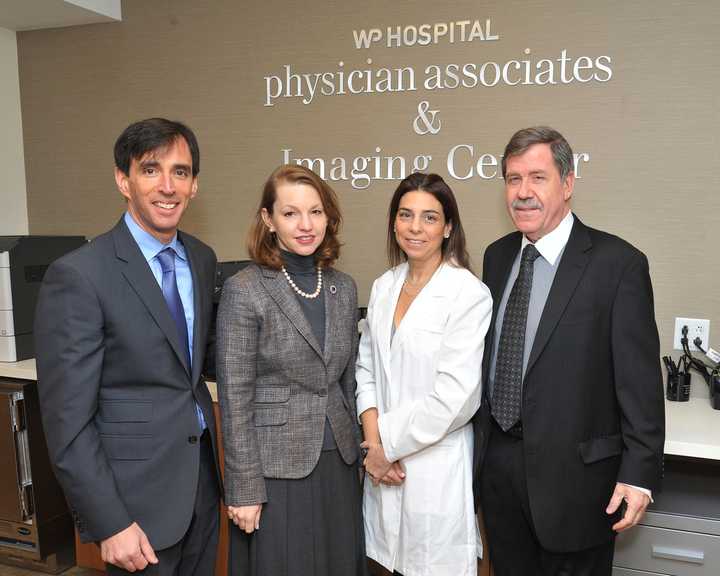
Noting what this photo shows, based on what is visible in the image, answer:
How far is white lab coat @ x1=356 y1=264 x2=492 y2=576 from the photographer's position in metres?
1.74

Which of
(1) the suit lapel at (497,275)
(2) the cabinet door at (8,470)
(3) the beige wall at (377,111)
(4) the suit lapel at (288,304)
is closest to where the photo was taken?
(4) the suit lapel at (288,304)

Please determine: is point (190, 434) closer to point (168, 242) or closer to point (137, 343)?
point (137, 343)

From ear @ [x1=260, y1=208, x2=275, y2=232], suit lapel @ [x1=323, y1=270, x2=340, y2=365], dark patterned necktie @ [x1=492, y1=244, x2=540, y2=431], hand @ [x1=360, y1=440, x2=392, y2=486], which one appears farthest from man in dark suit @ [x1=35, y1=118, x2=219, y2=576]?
dark patterned necktie @ [x1=492, y1=244, x2=540, y2=431]

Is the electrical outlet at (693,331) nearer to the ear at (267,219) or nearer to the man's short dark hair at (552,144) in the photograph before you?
the man's short dark hair at (552,144)

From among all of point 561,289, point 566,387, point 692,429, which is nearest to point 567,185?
point 561,289

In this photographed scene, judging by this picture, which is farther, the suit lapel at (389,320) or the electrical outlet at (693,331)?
the electrical outlet at (693,331)

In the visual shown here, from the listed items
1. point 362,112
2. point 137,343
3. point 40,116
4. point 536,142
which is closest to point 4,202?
point 40,116

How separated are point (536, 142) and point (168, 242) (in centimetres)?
101

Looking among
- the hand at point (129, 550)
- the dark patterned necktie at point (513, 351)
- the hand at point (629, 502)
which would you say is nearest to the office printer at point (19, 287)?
the hand at point (129, 550)

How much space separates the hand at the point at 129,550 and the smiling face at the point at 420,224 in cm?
102

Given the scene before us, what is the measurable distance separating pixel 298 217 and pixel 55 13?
2.12m

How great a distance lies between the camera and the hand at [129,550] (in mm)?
1462

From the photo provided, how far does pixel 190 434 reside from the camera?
1.59 m

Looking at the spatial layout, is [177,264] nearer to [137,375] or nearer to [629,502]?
[137,375]
